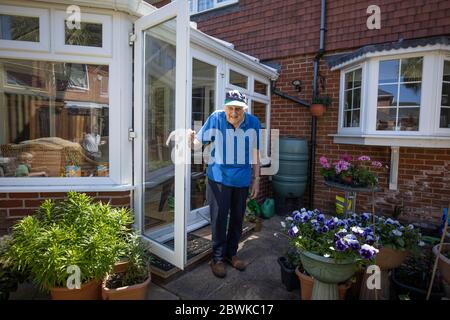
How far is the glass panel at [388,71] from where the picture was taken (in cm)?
378

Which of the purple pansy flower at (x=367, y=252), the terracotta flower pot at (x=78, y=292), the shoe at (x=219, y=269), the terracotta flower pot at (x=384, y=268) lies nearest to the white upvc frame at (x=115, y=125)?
the terracotta flower pot at (x=78, y=292)

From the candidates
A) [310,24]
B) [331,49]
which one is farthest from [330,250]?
[310,24]

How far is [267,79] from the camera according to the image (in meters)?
4.87

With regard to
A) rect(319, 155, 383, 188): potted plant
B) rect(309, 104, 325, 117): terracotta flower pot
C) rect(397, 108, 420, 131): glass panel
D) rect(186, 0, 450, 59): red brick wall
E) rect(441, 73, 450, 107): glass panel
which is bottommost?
rect(319, 155, 383, 188): potted plant

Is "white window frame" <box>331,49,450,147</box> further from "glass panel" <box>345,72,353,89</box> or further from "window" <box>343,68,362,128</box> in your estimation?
"glass panel" <box>345,72,353,89</box>

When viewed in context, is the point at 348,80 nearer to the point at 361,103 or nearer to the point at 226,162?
the point at 361,103

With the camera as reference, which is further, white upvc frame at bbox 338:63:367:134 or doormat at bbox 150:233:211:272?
white upvc frame at bbox 338:63:367:134

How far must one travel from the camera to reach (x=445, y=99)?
143 inches

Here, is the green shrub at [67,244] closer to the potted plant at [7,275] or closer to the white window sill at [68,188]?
the potted plant at [7,275]

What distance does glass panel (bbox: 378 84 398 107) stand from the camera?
12.5 feet

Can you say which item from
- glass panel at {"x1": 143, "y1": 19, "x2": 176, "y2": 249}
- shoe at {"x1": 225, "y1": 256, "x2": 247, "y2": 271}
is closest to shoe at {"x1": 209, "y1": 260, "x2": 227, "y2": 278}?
shoe at {"x1": 225, "y1": 256, "x2": 247, "y2": 271}

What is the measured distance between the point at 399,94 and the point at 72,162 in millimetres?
3979

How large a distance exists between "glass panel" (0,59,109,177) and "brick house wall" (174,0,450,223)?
292 cm

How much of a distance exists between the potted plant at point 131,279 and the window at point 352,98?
3462mm
